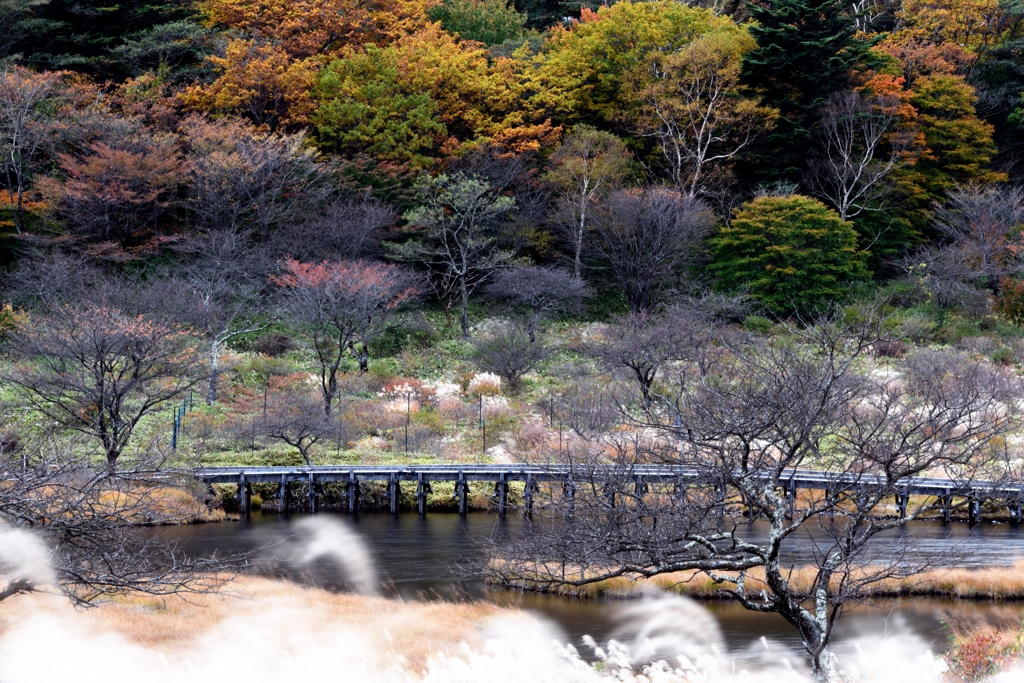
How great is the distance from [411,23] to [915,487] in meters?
37.0

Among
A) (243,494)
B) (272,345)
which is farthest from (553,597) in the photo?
(272,345)

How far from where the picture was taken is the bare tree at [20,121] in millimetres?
42500

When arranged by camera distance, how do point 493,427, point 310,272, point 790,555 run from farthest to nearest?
point 310,272 < point 493,427 < point 790,555

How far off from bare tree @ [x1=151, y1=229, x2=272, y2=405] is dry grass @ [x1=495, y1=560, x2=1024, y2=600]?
1933cm

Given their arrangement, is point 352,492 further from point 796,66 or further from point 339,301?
point 796,66

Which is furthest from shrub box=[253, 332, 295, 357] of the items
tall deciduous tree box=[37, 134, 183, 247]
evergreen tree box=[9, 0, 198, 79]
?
evergreen tree box=[9, 0, 198, 79]

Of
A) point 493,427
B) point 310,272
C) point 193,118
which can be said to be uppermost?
point 193,118

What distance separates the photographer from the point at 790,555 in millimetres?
22734

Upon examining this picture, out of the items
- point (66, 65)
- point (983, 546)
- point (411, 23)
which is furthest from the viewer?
point (411, 23)

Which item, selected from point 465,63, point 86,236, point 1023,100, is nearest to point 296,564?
point 86,236

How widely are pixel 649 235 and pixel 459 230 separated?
28.4 ft

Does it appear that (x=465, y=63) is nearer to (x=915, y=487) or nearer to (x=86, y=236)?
(x=86, y=236)

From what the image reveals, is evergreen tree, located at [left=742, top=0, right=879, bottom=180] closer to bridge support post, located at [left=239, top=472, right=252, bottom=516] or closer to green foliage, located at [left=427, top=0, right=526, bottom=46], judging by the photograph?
green foliage, located at [left=427, top=0, right=526, bottom=46]

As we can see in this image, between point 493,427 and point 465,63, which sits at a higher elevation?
point 465,63
